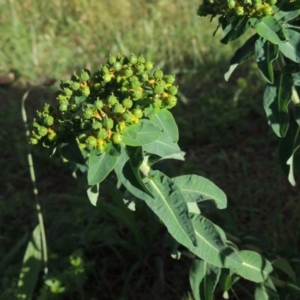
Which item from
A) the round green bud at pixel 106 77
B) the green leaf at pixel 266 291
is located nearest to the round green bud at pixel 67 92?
the round green bud at pixel 106 77

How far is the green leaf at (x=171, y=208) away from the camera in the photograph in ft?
5.69

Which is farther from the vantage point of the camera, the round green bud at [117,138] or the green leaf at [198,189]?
the green leaf at [198,189]

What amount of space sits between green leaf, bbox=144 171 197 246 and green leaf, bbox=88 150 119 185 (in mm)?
203

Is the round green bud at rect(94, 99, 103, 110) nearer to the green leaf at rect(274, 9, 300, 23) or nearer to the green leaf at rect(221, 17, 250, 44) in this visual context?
the green leaf at rect(221, 17, 250, 44)

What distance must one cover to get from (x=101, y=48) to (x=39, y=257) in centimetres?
246

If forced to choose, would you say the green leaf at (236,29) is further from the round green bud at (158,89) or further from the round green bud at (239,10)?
the round green bud at (158,89)

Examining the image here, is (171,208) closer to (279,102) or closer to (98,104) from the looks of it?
(98,104)

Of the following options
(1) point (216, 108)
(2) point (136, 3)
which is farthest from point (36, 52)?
(1) point (216, 108)

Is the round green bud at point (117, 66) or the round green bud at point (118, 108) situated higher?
the round green bud at point (117, 66)

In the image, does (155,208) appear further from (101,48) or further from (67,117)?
(101,48)

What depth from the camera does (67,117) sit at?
1.68 m

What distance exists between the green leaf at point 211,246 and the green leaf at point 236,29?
622 millimetres

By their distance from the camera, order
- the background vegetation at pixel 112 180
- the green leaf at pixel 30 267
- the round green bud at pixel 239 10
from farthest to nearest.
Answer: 1. the background vegetation at pixel 112 180
2. the green leaf at pixel 30 267
3. the round green bud at pixel 239 10

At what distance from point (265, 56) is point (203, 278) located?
0.81 meters
